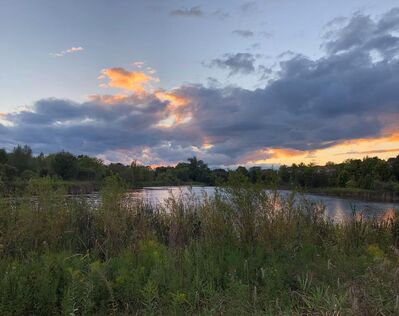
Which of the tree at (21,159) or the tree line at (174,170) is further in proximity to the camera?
the tree at (21,159)

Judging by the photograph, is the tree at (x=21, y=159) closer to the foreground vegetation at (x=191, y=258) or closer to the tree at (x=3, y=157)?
the tree at (x=3, y=157)

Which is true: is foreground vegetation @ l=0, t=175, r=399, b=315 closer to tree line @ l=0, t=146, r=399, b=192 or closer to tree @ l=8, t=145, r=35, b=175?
tree line @ l=0, t=146, r=399, b=192

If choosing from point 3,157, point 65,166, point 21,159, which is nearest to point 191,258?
point 65,166

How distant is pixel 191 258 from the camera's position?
21.5 ft

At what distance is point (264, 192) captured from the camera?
8.62 meters

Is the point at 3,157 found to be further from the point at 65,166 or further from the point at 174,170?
the point at 174,170

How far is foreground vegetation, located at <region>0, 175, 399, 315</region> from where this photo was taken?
4.68 m

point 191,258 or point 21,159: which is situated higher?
point 21,159

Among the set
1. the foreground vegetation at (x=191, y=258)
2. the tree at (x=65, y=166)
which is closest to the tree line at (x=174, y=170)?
the tree at (x=65, y=166)

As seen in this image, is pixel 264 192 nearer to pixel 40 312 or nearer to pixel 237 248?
pixel 237 248

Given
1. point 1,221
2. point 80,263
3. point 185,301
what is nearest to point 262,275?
point 185,301

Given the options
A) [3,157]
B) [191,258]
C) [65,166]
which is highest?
[3,157]

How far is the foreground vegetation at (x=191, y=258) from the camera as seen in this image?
4684 millimetres

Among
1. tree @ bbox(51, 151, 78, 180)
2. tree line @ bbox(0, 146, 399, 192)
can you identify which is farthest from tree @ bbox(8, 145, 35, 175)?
tree @ bbox(51, 151, 78, 180)
